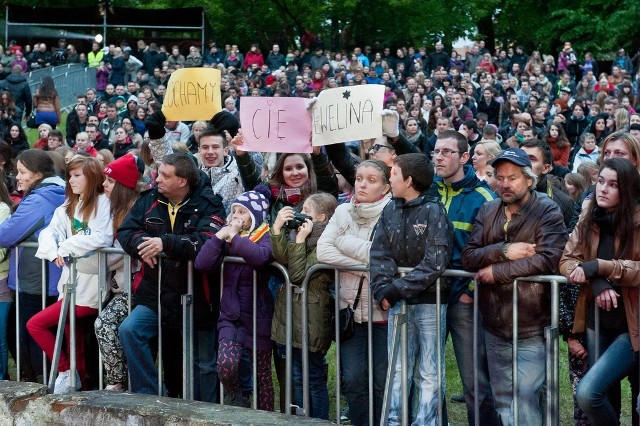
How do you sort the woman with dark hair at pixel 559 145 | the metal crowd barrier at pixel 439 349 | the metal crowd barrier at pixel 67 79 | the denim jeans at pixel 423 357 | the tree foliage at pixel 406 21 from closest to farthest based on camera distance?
1. the metal crowd barrier at pixel 439 349
2. the denim jeans at pixel 423 357
3. the woman with dark hair at pixel 559 145
4. the metal crowd barrier at pixel 67 79
5. the tree foliage at pixel 406 21

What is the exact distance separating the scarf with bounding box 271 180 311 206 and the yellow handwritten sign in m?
0.90

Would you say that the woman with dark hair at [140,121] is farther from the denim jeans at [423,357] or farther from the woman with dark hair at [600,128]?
the denim jeans at [423,357]

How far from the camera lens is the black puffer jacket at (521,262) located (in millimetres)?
6250

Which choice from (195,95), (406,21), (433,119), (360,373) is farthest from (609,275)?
(406,21)

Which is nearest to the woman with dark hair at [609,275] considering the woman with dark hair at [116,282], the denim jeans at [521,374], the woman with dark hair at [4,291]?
the denim jeans at [521,374]

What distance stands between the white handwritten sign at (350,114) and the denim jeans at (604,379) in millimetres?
2085

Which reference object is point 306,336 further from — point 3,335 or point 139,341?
point 3,335

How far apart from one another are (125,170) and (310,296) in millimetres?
1670

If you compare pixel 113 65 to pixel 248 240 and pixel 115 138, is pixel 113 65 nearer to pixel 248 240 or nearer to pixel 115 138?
pixel 115 138

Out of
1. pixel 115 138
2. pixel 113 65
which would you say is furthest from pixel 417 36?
pixel 115 138

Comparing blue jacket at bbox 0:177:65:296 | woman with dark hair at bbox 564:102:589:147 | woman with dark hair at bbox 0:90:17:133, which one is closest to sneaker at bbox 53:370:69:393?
blue jacket at bbox 0:177:65:296

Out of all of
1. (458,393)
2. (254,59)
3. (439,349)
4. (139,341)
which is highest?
(254,59)

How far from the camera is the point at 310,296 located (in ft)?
23.2

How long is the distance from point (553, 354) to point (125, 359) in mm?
2937
